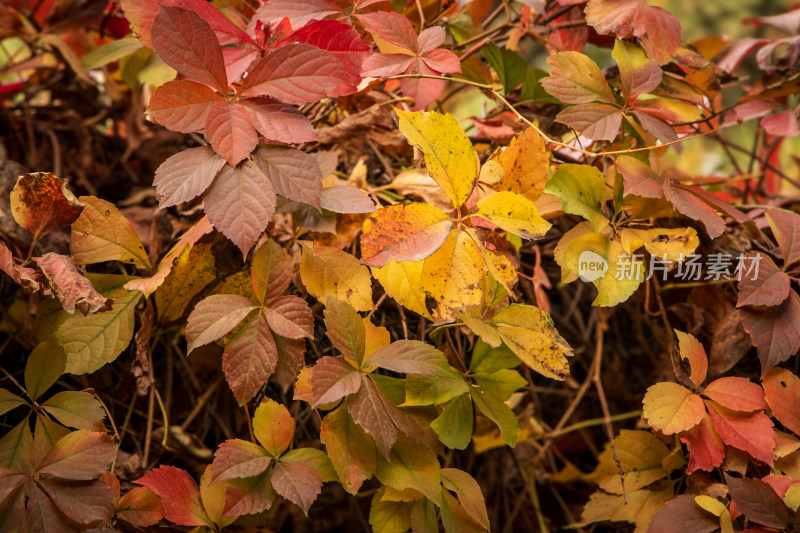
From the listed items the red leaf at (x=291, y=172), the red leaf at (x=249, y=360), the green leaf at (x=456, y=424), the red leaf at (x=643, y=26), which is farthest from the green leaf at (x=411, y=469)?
the red leaf at (x=643, y=26)

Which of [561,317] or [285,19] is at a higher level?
[285,19]

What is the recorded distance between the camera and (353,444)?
53 centimetres

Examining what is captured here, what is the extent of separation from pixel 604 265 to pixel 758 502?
0.25 meters

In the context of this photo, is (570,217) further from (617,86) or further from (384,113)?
(384,113)

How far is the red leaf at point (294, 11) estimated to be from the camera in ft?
1.98

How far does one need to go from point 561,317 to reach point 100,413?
0.67 meters

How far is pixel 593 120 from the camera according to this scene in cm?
57

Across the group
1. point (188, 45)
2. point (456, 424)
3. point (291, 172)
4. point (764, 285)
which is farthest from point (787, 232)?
point (188, 45)

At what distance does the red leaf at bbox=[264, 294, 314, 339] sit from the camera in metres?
0.52

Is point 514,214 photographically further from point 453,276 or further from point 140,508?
point 140,508

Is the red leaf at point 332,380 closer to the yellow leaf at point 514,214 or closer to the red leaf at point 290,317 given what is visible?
the red leaf at point 290,317

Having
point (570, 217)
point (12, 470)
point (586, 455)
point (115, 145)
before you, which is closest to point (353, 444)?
Result: point (12, 470)

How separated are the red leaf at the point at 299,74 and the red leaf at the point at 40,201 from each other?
0.19 m

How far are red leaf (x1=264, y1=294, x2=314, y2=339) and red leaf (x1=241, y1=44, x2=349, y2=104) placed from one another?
0.18 meters
